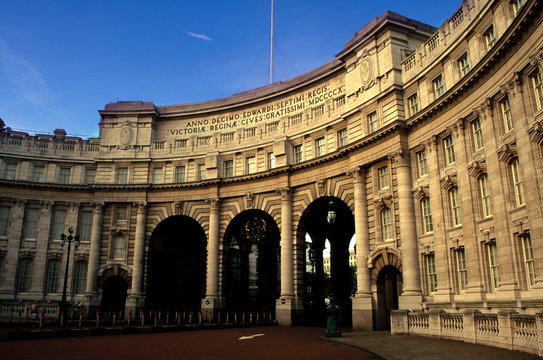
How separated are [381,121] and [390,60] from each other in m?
4.58

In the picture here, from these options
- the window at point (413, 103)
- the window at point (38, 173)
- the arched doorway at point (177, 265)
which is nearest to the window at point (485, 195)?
the window at point (413, 103)

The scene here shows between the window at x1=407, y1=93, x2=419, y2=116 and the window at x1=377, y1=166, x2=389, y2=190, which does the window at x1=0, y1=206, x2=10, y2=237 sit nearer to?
the window at x1=377, y1=166, x2=389, y2=190

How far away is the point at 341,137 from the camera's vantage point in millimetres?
39344

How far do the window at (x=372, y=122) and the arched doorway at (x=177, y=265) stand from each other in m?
21.6

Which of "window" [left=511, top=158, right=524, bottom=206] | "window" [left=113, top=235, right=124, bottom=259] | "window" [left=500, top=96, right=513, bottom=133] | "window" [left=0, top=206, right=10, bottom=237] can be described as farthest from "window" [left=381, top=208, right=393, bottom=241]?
"window" [left=0, top=206, right=10, bottom=237]

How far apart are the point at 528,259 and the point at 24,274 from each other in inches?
1759

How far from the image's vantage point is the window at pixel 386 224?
109ft

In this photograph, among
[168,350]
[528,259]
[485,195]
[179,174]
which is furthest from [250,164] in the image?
[168,350]

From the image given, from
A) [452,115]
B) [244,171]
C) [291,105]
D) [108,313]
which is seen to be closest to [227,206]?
[244,171]

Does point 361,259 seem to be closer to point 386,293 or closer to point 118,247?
point 386,293

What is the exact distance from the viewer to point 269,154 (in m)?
44.4

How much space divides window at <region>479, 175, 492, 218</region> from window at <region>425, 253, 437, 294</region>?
5.23 m

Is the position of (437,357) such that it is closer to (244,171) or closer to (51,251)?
(244,171)

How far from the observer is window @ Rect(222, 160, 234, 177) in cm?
4653
